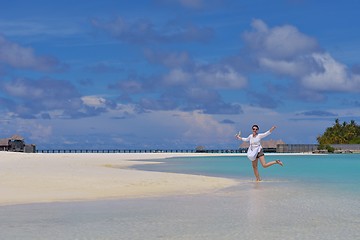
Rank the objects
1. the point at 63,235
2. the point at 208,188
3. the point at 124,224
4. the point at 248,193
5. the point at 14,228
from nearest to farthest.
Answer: the point at 63,235 → the point at 14,228 → the point at 124,224 → the point at 248,193 → the point at 208,188

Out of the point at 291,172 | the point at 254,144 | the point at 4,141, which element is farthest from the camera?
the point at 4,141

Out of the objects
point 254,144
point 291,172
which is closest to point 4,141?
point 291,172

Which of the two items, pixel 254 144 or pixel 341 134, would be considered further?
pixel 341 134

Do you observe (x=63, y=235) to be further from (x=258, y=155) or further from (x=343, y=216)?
(x=258, y=155)

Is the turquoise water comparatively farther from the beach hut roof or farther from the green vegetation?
the green vegetation

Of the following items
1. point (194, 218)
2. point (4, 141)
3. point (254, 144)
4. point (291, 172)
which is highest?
point (4, 141)

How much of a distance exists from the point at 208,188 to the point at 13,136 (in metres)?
78.1

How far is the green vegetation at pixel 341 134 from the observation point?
122m

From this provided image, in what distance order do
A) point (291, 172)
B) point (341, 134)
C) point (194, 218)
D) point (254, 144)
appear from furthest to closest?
point (341, 134) < point (291, 172) < point (254, 144) < point (194, 218)

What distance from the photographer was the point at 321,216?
1237 cm

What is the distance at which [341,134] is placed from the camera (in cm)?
12338

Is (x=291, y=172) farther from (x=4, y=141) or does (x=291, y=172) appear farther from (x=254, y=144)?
(x=4, y=141)

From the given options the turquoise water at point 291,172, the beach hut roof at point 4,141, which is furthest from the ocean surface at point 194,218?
the beach hut roof at point 4,141

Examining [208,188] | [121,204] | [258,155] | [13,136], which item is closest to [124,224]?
[121,204]
